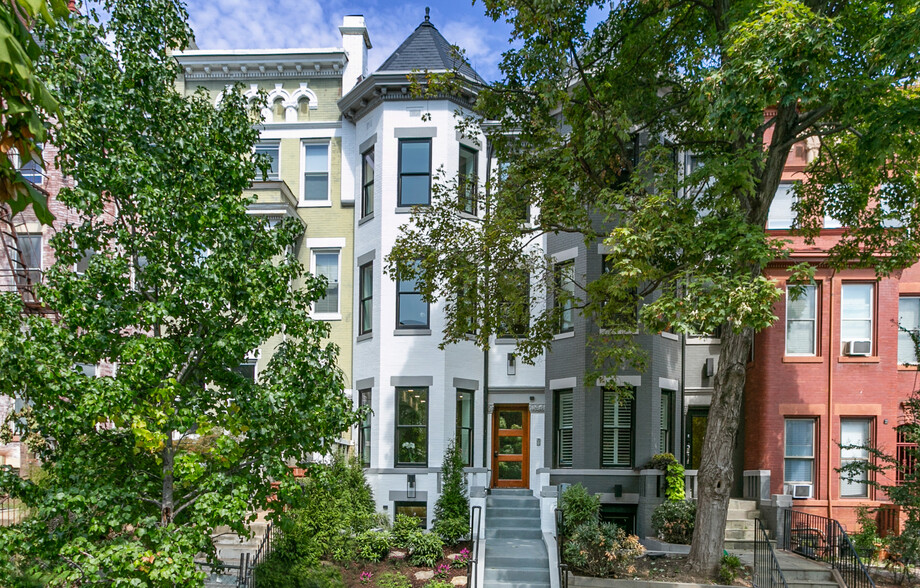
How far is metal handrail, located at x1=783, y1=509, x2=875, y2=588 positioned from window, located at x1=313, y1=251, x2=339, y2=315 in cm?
1298

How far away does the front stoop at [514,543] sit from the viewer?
16094mm

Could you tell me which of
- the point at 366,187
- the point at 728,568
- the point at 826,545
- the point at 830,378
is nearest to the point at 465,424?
the point at 366,187

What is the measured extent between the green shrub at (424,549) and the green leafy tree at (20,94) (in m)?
14.2

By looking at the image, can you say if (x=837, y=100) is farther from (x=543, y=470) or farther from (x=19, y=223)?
(x=19, y=223)

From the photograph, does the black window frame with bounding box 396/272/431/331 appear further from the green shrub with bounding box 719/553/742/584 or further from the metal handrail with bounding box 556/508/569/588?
the green shrub with bounding box 719/553/742/584

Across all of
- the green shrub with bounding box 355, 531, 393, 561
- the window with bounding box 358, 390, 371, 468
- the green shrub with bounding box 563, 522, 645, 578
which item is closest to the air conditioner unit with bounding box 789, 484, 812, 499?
the green shrub with bounding box 563, 522, 645, 578

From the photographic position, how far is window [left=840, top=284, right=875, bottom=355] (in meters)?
20.8

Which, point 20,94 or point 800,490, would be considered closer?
point 20,94

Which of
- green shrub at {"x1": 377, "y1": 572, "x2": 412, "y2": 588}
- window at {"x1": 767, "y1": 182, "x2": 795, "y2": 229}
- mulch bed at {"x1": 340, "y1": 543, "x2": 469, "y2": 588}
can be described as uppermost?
window at {"x1": 767, "y1": 182, "x2": 795, "y2": 229}

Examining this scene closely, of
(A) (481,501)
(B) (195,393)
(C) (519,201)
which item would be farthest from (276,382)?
(A) (481,501)

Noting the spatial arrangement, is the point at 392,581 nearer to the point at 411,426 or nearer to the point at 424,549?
the point at 424,549

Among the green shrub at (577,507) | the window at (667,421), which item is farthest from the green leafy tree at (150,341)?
the window at (667,421)

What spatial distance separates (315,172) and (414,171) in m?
3.55

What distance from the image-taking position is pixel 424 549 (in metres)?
17.2
